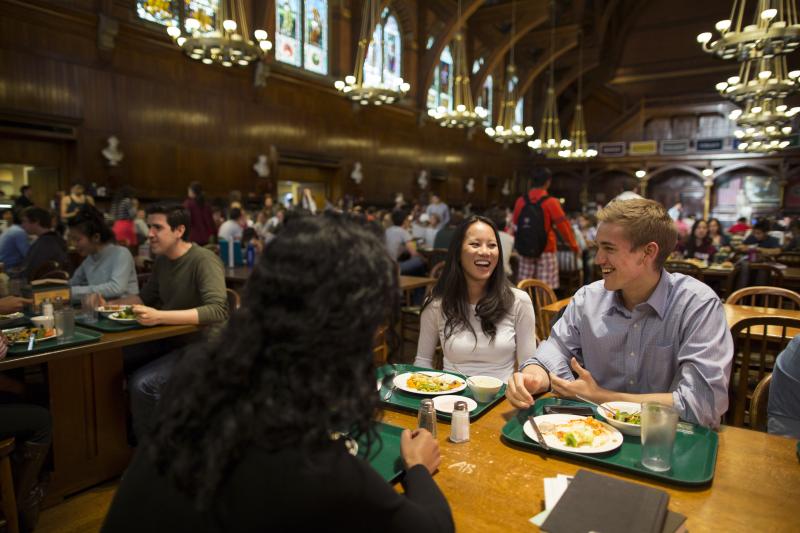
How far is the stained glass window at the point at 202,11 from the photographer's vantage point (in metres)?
9.38

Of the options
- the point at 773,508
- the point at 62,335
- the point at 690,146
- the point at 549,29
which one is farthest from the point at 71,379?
the point at 690,146

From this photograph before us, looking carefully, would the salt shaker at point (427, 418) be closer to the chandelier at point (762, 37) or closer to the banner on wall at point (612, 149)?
the chandelier at point (762, 37)

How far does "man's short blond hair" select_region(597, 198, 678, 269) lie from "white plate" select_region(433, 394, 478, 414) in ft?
2.43

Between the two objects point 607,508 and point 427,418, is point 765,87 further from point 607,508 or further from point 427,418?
point 607,508

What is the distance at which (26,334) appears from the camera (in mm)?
2453

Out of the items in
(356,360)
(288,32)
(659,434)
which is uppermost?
(288,32)

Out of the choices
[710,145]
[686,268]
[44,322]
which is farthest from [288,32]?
[710,145]

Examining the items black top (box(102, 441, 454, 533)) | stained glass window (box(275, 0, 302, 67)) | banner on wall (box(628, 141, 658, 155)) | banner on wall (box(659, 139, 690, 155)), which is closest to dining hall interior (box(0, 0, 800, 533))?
black top (box(102, 441, 454, 533))

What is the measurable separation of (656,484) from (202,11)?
10.6m

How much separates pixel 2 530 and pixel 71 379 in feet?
2.22

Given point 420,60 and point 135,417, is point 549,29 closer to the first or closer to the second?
point 420,60

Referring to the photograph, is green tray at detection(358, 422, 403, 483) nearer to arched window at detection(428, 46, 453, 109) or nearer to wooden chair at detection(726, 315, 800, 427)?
wooden chair at detection(726, 315, 800, 427)

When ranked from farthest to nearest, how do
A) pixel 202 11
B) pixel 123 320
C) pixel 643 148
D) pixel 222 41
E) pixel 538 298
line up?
1. pixel 643 148
2. pixel 202 11
3. pixel 222 41
4. pixel 538 298
5. pixel 123 320

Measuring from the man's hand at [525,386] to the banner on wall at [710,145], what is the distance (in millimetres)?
19167
